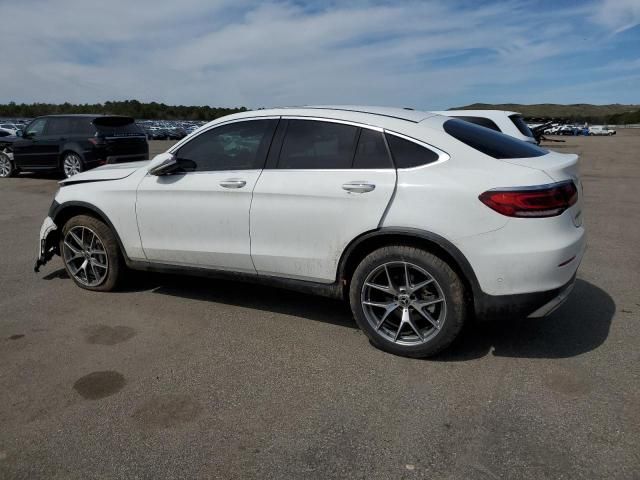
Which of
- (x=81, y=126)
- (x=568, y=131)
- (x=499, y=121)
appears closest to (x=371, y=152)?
(x=499, y=121)

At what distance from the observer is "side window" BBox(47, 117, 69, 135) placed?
45.4 ft

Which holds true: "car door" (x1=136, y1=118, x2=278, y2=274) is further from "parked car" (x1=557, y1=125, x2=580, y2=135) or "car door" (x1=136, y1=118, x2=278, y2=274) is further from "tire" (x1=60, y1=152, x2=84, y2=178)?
"parked car" (x1=557, y1=125, x2=580, y2=135)

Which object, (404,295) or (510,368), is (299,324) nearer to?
(404,295)

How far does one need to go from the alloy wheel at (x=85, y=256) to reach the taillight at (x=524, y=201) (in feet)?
11.3

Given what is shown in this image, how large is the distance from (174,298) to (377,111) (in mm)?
2483

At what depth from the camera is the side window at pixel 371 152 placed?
3641mm

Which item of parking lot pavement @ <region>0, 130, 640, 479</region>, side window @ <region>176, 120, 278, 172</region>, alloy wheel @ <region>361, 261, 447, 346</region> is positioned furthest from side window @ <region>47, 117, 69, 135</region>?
alloy wheel @ <region>361, 261, 447, 346</region>

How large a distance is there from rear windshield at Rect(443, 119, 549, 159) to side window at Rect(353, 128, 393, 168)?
47 centimetres

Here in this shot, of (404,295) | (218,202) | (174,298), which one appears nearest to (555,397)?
(404,295)

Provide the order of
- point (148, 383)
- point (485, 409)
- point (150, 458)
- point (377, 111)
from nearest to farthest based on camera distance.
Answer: point (150, 458) → point (485, 409) → point (148, 383) → point (377, 111)

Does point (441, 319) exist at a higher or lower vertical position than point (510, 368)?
higher

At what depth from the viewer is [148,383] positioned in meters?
3.35

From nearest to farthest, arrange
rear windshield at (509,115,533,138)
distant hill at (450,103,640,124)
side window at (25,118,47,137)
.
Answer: rear windshield at (509,115,533,138) → side window at (25,118,47,137) → distant hill at (450,103,640,124)

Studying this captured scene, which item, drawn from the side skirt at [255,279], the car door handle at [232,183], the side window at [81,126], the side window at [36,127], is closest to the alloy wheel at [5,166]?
the side window at [36,127]
